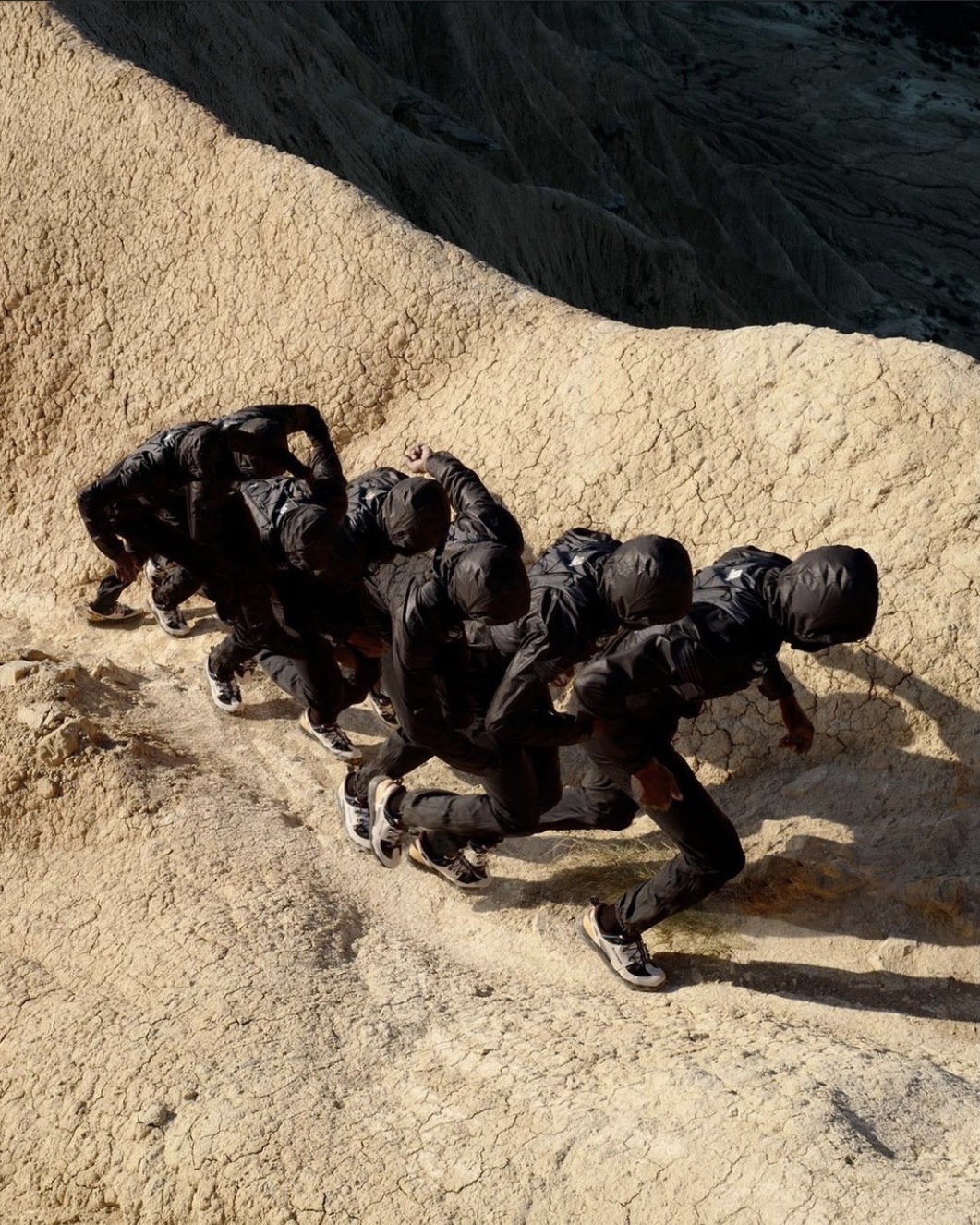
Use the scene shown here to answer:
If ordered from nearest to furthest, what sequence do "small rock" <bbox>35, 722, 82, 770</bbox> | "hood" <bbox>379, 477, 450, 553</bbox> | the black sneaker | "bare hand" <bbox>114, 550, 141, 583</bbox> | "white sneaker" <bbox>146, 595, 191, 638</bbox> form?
"hood" <bbox>379, 477, 450, 553</bbox> → "small rock" <bbox>35, 722, 82, 770</bbox> → "bare hand" <bbox>114, 550, 141, 583</bbox> → the black sneaker → "white sneaker" <bbox>146, 595, 191, 638</bbox>

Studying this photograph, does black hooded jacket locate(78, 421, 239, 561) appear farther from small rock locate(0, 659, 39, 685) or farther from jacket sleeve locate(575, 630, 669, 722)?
jacket sleeve locate(575, 630, 669, 722)

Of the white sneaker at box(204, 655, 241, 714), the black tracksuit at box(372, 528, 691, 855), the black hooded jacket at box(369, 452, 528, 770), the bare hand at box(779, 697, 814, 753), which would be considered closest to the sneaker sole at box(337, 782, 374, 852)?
the black tracksuit at box(372, 528, 691, 855)

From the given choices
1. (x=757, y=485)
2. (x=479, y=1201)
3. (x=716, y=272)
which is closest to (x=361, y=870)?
(x=479, y=1201)

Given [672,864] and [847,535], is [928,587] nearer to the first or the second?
[847,535]

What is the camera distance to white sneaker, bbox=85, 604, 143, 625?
6676mm

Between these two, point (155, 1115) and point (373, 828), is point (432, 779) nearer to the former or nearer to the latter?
point (373, 828)

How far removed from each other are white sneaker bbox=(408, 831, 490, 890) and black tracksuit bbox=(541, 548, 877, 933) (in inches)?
29.0

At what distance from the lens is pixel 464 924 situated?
193 inches

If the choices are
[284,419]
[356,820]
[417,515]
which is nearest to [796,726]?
[417,515]

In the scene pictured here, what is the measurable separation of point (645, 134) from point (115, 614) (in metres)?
15.3

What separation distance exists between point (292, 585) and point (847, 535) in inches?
A: 98.4

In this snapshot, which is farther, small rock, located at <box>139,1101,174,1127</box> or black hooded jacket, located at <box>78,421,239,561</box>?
black hooded jacket, located at <box>78,421,239,561</box>

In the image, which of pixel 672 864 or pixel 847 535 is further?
pixel 847 535

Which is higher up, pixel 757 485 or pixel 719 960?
pixel 757 485
